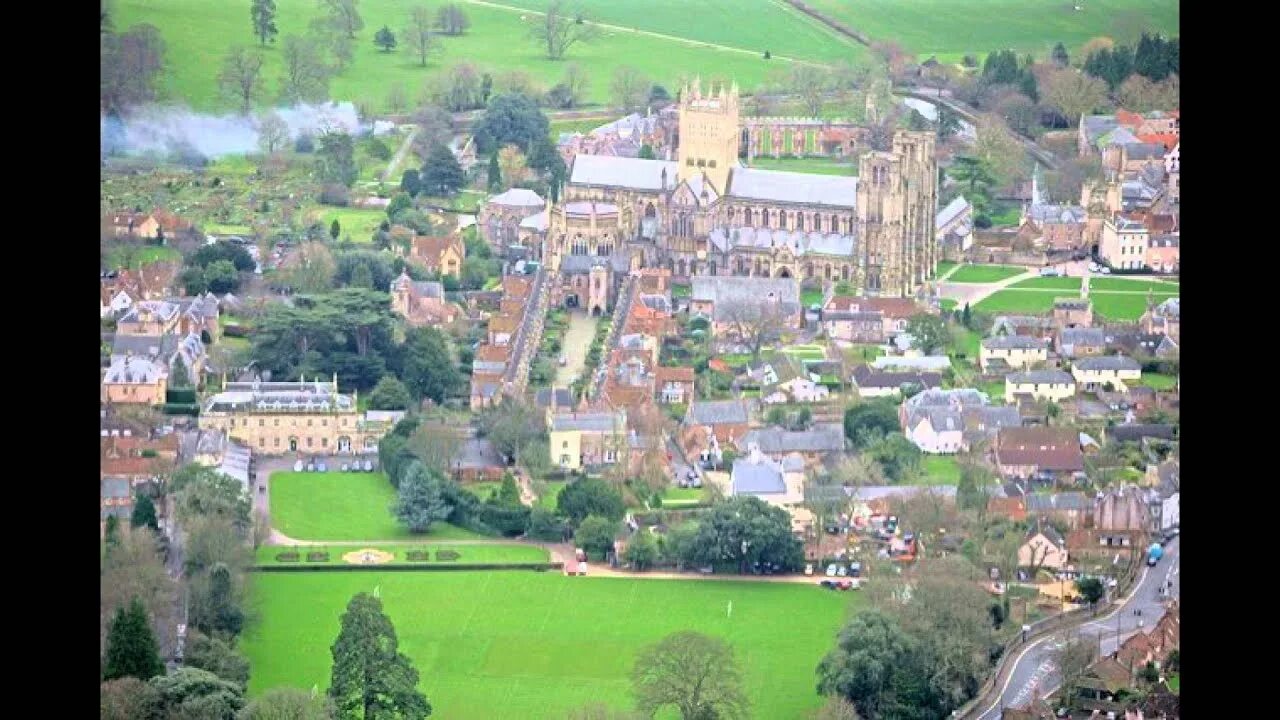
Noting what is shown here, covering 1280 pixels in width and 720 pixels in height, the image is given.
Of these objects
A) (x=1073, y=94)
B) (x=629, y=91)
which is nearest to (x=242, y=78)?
(x=629, y=91)

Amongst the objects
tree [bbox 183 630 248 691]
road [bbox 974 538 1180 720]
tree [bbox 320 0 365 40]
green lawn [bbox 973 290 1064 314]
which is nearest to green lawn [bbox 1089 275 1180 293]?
green lawn [bbox 973 290 1064 314]

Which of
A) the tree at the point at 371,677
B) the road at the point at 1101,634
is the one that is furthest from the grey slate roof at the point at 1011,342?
the tree at the point at 371,677

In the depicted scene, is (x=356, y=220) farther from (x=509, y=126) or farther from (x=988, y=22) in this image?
(x=988, y=22)

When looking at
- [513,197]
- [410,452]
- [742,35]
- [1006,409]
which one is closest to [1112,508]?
[1006,409]

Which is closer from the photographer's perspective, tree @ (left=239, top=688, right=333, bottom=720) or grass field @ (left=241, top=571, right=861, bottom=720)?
tree @ (left=239, top=688, right=333, bottom=720)

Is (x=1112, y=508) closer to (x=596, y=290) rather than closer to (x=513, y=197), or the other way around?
(x=596, y=290)

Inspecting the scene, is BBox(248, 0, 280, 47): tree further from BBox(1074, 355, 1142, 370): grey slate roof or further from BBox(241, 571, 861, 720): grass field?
BBox(241, 571, 861, 720): grass field
